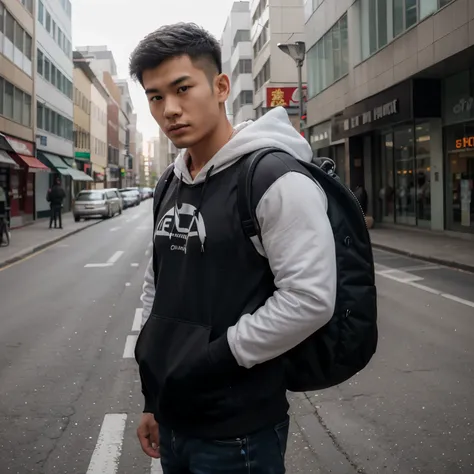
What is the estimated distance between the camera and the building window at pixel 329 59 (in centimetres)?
2719

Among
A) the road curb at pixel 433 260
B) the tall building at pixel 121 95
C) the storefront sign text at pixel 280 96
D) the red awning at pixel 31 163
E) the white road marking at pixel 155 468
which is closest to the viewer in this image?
the white road marking at pixel 155 468

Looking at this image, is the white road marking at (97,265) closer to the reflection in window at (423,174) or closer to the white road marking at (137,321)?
the white road marking at (137,321)

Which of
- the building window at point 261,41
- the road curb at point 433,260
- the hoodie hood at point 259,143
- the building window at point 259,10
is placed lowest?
A: the road curb at point 433,260

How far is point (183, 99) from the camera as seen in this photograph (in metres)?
1.67

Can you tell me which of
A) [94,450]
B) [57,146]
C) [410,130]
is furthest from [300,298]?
[57,146]

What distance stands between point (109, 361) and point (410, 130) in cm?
1902

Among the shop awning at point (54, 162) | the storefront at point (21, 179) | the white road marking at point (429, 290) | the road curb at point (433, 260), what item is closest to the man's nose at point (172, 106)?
the white road marking at point (429, 290)

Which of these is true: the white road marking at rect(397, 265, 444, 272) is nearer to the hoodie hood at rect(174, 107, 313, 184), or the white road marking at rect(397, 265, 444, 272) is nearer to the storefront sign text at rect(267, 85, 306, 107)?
the hoodie hood at rect(174, 107, 313, 184)

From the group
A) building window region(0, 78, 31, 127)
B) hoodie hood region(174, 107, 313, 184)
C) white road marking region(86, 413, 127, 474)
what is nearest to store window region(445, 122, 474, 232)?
white road marking region(86, 413, 127, 474)

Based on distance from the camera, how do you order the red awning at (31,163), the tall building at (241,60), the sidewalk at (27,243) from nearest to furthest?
the sidewalk at (27,243)
the red awning at (31,163)
the tall building at (241,60)

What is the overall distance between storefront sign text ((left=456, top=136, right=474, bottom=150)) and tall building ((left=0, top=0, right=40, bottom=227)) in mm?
17585

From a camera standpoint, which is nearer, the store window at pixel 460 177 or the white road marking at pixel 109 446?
the white road marking at pixel 109 446

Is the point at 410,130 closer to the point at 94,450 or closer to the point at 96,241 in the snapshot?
the point at 96,241

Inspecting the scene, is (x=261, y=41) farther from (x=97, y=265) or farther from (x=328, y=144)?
(x=97, y=265)
